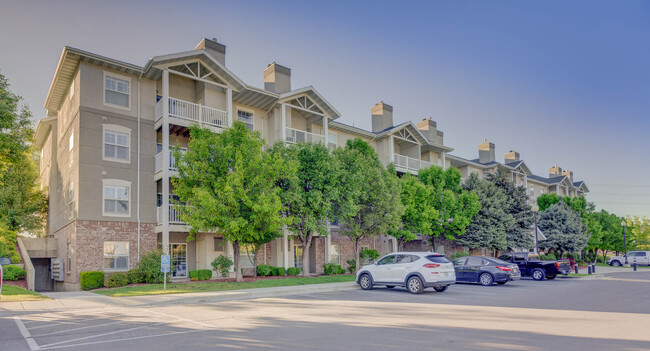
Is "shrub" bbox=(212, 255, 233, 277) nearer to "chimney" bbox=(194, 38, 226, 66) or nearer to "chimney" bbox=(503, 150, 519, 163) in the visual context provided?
"chimney" bbox=(194, 38, 226, 66)

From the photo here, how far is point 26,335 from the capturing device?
966 cm

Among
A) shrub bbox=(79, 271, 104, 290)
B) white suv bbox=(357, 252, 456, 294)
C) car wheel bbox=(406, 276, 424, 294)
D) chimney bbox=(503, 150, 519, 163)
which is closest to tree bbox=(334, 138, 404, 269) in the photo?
white suv bbox=(357, 252, 456, 294)

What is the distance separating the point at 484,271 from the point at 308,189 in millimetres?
9838

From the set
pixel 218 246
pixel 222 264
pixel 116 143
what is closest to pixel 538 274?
pixel 222 264

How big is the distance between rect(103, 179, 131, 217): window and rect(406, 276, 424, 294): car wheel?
14.7m

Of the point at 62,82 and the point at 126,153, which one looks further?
the point at 62,82

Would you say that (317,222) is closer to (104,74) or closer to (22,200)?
(104,74)

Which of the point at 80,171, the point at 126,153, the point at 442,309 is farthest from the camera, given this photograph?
the point at 126,153

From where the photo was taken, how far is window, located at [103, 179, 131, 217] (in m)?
23.4

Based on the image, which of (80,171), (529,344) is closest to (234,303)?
(529,344)

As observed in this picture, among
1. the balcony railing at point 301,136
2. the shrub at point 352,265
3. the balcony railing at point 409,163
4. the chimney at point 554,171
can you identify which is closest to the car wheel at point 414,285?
the shrub at point 352,265

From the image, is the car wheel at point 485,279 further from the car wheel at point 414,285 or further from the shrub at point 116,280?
the shrub at point 116,280

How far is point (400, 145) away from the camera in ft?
129

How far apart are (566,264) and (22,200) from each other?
117 ft
